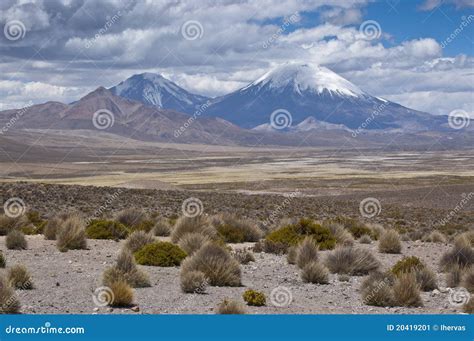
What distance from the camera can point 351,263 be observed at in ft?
53.1

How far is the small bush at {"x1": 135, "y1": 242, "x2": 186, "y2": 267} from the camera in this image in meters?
16.3

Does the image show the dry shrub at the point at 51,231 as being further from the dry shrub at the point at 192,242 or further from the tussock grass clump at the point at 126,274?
the tussock grass clump at the point at 126,274

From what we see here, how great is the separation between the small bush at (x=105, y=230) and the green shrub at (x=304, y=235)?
15.5 ft

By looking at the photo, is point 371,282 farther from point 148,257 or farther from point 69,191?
point 69,191

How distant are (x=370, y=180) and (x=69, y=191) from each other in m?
50.8

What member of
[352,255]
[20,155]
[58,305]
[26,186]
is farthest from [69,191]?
[20,155]

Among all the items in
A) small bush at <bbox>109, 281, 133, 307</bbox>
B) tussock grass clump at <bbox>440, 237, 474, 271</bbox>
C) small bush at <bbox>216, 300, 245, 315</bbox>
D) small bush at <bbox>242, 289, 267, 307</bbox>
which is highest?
small bush at <bbox>109, 281, 133, 307</bbox>

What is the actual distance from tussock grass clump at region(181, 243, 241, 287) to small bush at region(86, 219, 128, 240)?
309 inches

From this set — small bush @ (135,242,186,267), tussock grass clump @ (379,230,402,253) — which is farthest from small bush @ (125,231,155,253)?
tussock grass clump @ (379,230,402,253)

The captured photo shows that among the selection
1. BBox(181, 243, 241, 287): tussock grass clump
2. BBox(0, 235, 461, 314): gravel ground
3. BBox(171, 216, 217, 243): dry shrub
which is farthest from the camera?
BBox(171, 216, 217, 243): dry shrub

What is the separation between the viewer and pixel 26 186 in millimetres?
43062

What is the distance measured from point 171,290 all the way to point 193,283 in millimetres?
549

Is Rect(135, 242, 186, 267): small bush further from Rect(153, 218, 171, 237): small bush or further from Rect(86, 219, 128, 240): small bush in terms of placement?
Rect(153, 218, 171, 237): small bush

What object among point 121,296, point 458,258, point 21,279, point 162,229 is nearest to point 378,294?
point 121,296
